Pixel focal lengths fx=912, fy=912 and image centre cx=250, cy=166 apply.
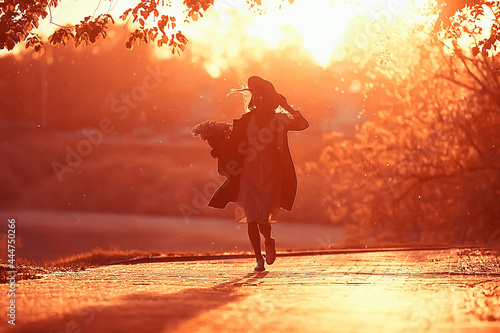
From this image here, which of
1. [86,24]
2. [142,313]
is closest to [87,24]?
[86,24]

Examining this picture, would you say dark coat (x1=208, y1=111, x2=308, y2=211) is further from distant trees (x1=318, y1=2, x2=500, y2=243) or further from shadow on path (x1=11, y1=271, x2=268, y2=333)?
distant trees (x1=318, y1=2, x2=500, y2=243)

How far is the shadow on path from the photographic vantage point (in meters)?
5.64

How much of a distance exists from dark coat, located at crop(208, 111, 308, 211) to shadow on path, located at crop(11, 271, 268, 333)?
3.43 metres

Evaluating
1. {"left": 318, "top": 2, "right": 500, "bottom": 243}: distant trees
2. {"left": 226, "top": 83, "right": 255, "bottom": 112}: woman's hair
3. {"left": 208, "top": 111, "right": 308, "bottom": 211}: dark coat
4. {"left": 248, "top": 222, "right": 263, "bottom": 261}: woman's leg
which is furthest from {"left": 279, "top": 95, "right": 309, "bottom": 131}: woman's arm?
{"left": 318, "top": 2, "right": 500, "bottom": 243}: distant trees

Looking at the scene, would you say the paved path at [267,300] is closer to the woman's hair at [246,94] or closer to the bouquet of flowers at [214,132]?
the bouquet of flowers at [214,132]

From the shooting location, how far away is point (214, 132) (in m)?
11.7

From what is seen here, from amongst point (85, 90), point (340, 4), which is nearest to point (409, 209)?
point (340, 4)

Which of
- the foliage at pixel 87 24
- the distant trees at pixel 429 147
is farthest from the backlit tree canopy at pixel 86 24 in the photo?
the distant trees at pixel 429 147

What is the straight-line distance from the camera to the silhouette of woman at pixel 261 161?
11.1 m

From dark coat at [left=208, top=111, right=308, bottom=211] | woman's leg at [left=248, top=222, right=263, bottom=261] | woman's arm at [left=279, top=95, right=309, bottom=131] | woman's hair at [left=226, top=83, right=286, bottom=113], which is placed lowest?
woman's leg at [left=248, top=222, right=263, bottom=261]

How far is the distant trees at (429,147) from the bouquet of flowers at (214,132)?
1216 cm

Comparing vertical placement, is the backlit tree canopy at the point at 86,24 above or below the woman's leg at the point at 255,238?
above

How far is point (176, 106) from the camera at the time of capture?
Answer: 5722 cm

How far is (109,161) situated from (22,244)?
1504 cm
